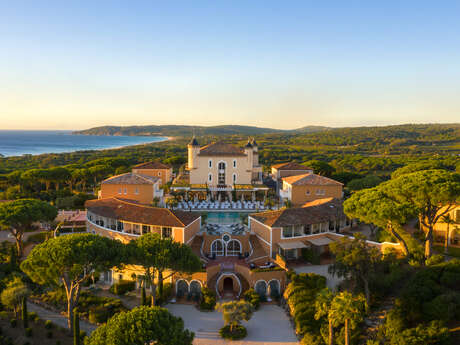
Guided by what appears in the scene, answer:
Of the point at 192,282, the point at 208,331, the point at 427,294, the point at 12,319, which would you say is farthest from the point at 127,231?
the point at 427,294

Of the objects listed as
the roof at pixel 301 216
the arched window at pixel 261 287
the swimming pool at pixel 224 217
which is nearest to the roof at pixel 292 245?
the roof at pixel 301 216

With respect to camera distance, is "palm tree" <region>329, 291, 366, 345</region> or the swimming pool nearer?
"palm tree" <region>329, 291, 366, 345</region>

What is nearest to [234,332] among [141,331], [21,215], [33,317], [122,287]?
[141,331]

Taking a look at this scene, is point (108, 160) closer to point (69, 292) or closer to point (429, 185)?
point (69, 292)

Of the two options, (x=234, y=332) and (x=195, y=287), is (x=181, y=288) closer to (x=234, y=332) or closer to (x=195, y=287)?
(x=195, y=287)

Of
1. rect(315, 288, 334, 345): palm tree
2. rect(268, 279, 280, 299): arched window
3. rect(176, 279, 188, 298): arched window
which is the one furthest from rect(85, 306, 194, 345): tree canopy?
rect(268, 279, 280, 299): arched window

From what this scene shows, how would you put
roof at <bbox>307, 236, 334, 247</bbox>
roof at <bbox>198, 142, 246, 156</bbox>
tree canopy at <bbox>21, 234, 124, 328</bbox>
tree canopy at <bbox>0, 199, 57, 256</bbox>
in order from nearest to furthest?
1. tree canopy at <bbox>21, 234, 124, 328</bbox>
2. roof at <bbox>307, 236, 334, 247</bbox>
3. tree canopy at <bbox>0, 199, 57, 256</bbox>
4. roof at <bbox>198, 142, 246, 156</bbox>

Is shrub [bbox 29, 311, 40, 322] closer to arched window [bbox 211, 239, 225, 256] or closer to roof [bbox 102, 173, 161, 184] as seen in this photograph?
arched window [bbox 211, 239, 225, 256]
